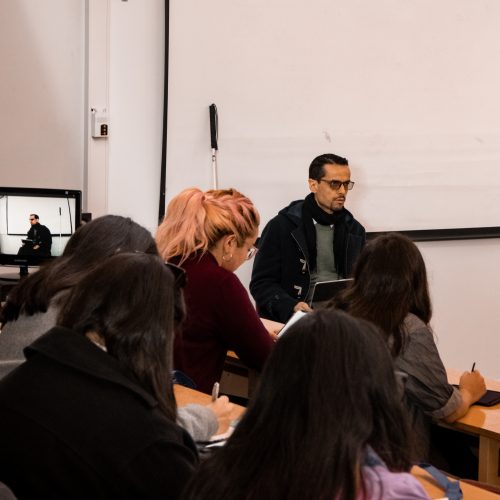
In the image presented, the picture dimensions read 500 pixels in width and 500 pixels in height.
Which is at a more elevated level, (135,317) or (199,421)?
(135,317)

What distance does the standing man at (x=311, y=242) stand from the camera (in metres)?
4.44

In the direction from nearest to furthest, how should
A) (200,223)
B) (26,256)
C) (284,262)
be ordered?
(200,223), (26,256), (284,262)

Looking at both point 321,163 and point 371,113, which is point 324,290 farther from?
point 371,113

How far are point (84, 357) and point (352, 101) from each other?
3.90 m

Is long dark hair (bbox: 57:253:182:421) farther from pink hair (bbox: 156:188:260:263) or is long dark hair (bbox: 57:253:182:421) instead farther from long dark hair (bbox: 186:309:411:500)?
pink hair (bbox: 156:188:260:263)

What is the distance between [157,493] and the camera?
1.55 metres

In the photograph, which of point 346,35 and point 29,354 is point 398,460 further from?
point 346,35

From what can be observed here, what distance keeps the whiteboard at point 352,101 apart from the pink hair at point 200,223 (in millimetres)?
1837

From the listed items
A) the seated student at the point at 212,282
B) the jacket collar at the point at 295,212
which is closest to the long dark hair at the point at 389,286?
the seated student at the point at 212,282

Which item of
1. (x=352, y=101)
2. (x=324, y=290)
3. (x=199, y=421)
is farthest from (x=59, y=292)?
(x=352, y=101)

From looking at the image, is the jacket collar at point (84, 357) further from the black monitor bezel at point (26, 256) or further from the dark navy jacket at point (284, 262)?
the dark navy jacket at point (284, 262)

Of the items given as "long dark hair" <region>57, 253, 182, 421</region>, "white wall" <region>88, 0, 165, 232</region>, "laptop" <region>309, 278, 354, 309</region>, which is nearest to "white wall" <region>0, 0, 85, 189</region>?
"white wall" <region>88, 0, 165, 232</region>

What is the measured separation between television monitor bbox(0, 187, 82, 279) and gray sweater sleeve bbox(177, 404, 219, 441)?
2042 mm

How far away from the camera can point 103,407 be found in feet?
5.15
